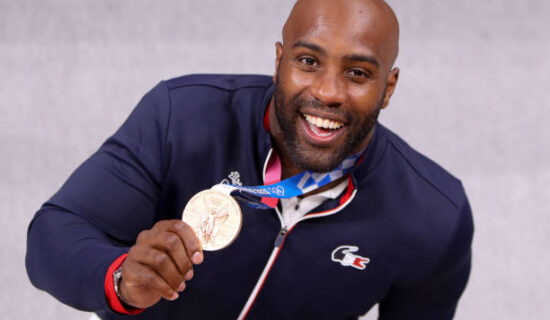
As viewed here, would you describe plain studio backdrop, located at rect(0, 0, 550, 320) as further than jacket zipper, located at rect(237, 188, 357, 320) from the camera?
Yes

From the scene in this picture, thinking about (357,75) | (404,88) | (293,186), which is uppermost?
(404,88)

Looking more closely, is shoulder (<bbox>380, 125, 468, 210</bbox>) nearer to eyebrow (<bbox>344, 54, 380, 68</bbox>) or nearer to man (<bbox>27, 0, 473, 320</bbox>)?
man (<bbox>27, 0, 473, 320</bbox>)

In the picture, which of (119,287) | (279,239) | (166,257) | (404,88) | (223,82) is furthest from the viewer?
(404,88)

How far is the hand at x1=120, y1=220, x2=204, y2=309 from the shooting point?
1.04m

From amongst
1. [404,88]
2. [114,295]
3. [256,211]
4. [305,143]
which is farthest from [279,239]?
[404,88]

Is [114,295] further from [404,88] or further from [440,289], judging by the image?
[404,88]

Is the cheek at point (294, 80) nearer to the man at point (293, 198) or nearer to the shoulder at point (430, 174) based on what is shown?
the man at point (293, 198)

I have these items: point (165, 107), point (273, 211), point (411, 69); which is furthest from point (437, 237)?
point (411, 69)

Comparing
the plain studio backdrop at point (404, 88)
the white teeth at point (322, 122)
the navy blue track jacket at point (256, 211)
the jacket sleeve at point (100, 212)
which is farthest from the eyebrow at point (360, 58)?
the plain studio backdrop at point (404, 88)

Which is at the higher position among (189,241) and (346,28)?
(346,28)

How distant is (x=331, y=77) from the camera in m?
1.37

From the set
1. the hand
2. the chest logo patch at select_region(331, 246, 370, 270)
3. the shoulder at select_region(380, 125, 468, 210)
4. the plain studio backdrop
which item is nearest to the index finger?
the hand

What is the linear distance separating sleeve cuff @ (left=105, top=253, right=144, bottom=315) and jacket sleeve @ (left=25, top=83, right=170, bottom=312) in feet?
0.03

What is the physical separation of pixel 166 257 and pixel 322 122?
0.46m
